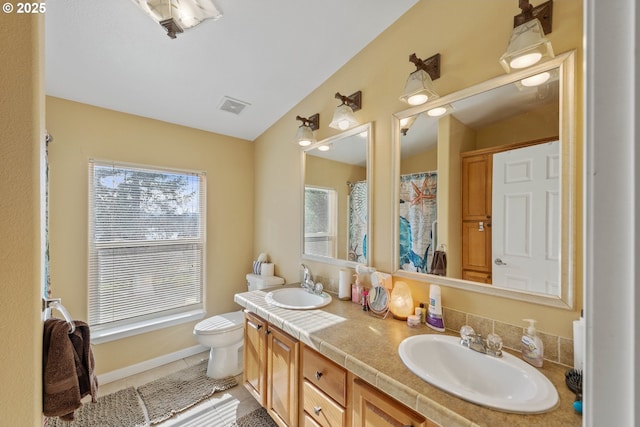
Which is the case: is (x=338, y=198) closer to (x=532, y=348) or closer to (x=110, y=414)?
(x=532, y=348)

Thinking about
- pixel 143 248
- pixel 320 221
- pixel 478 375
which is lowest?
pixel 478 375

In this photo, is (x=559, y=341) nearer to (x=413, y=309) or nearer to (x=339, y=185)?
(x=413, y=309)

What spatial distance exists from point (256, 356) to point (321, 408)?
0.68 metres

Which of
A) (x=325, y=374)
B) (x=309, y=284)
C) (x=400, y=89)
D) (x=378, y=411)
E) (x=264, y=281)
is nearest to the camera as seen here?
(x=378, y=411)

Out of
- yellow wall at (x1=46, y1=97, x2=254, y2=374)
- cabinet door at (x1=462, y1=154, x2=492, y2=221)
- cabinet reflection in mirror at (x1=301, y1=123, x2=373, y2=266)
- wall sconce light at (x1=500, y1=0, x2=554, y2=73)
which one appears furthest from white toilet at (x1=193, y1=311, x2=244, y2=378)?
wall sconce light at (x1=500, y1=0, x2=554, y2=73)

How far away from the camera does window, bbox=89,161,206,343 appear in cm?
219

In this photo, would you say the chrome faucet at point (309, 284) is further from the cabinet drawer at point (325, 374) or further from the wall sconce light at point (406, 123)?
the wall sconce light at point (406, 123)

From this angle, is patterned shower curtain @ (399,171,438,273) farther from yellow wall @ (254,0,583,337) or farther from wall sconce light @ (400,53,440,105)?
wall sconce light @ (400,53,440,105)

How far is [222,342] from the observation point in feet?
7.20

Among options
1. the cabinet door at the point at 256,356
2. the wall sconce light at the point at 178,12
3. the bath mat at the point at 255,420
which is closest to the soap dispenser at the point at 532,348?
the cabinet door at the point at 256,356

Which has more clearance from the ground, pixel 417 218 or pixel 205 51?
pixel 205 51

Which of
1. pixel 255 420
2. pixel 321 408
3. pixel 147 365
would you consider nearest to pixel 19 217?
pixel 321 408

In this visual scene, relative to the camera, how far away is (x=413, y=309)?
147cm

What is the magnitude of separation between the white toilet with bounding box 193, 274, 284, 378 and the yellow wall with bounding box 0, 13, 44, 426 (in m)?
1.47
